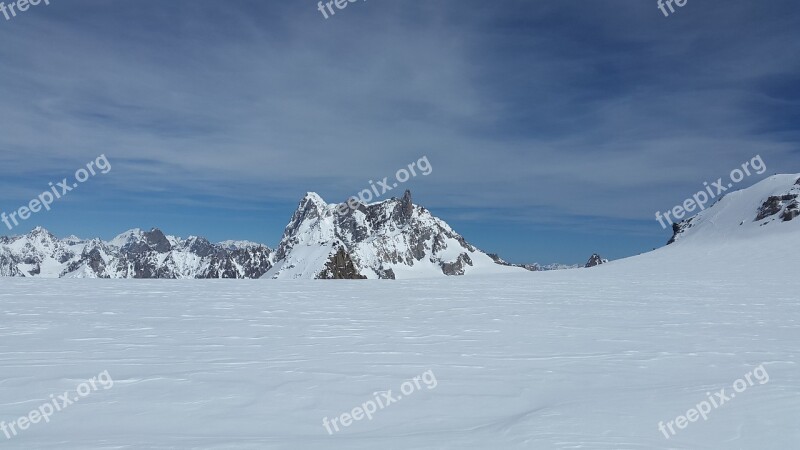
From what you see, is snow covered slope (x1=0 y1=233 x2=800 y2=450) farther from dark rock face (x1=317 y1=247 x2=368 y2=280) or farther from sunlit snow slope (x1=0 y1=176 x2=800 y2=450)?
dark rock face (x1=317 y1=247 x2=368 y2=280)

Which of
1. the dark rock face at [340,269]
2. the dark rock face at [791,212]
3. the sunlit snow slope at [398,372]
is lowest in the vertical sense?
the sunlit snow slope at [398,372]

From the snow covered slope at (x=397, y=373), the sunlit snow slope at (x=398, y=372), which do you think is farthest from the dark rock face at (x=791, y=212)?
the snow covered slope at (x=397, y=373)

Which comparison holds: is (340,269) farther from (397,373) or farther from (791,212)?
(397,373)

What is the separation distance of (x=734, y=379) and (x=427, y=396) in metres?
4.20

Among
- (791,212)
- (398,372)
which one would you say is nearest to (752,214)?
(791,212)

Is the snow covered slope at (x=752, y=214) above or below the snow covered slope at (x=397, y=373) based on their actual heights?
above

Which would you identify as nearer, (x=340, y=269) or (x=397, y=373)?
(x=397, y=373)

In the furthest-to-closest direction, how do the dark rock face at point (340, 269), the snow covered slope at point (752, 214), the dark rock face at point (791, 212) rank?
the dark rock face at point (340, 269) → the dark rock face at point (791, 212) → the snow covered slope at point (752, 214)

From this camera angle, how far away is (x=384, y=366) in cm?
741

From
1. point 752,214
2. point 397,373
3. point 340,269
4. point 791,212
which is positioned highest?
point 340,269

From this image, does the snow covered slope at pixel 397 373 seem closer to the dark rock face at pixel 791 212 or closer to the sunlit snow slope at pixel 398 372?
the sunlit snow slope at pixel 398 372

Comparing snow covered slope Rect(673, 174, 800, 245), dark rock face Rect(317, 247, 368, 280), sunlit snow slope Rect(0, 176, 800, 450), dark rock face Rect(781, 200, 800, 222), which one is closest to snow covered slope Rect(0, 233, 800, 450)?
sunlit snow slope Rect(0, 176, 800, 450)

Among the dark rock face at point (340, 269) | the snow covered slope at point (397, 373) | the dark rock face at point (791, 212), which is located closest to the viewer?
the snow covered slope at point (397, 373)

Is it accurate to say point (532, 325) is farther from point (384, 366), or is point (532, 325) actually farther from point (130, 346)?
point (130, 346)
